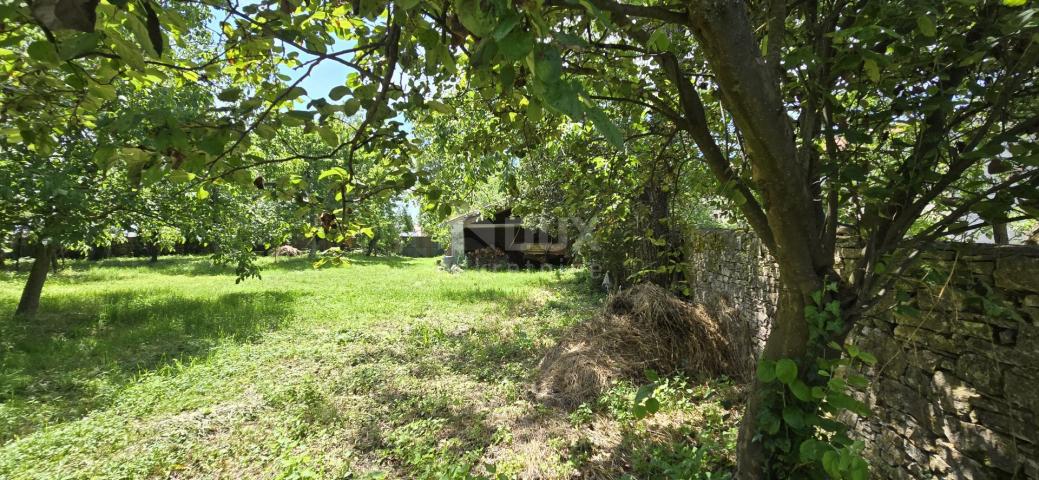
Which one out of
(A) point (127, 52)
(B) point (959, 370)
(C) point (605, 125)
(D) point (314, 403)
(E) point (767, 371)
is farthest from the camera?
(D) point (314, 403)

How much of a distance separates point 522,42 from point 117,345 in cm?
827

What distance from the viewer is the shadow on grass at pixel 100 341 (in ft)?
13.8

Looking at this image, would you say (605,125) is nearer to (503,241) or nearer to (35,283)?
(35,283)

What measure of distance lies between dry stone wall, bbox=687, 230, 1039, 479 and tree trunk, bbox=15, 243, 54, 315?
12.0 meters

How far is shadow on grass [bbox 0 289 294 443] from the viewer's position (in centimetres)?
420

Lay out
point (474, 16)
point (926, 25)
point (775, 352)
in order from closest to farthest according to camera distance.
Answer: point (474, 16), point (926, 25), point (775, 352)

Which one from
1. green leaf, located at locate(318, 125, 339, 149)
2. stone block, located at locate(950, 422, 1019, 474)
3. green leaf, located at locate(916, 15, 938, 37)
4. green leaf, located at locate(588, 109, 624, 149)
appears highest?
green leaf, located at locate(916, 15, 938, 37)

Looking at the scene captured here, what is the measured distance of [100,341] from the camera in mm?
6094

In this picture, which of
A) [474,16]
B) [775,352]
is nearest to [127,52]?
[474,16]

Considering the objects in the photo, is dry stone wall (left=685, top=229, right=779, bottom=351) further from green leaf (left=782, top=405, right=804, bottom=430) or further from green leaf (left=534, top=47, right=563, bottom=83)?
green leaf (left=534, top=47, right=563, bottom=83)

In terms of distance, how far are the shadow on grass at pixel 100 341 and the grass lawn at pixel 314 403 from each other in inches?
1.1

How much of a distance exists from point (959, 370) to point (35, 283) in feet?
41.3

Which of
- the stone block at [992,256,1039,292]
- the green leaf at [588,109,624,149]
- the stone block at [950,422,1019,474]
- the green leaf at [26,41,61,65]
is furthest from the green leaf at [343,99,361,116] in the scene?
the stone block at [950,422,1019,474]

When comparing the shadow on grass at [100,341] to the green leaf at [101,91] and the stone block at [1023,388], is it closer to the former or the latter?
the green leaf at [101,91]
